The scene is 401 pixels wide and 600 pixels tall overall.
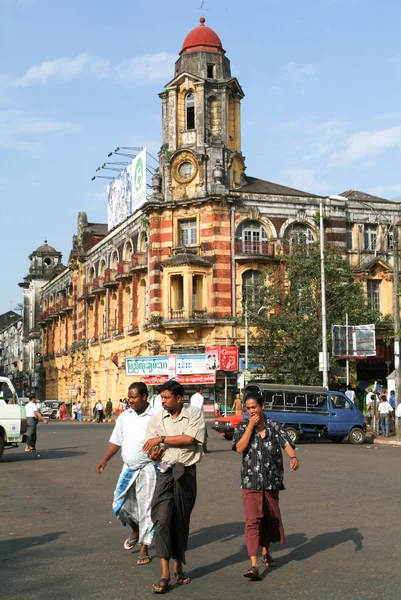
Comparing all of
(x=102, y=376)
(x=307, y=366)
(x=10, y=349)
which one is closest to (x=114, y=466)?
(x=307, y=366)

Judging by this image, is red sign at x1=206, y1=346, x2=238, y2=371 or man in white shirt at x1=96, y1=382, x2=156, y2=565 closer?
man in white shirt at x1=96, y1=382, x2=156, y2=565

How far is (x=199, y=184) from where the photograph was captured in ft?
167

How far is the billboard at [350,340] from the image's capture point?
36.6m

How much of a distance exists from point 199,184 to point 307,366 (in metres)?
15.7

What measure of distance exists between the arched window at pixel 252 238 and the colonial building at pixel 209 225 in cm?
6

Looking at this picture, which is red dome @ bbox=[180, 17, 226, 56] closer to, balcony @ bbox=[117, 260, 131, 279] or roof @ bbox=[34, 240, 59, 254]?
balcony @ bbox=[117, 260, 131, 279]

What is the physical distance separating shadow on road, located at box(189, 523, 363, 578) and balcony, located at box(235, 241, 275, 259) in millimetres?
39447

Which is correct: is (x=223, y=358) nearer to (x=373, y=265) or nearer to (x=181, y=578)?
(x=373, y=265)

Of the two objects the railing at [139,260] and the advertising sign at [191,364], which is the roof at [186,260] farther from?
the advertising sign at [191,364]


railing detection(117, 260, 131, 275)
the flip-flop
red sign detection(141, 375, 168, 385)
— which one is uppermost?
railing detection(117, 260, 131, 275)

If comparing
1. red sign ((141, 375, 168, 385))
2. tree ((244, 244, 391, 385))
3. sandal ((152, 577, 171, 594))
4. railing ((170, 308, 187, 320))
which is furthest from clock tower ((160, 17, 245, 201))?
sandal ((152, 577, 171, 594))

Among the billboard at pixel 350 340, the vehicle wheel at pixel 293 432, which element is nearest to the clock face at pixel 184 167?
the billboard at pixel 350 340

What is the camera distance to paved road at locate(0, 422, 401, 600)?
7230 mm

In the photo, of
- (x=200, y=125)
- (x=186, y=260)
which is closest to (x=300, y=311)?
(x=186, y=260)
